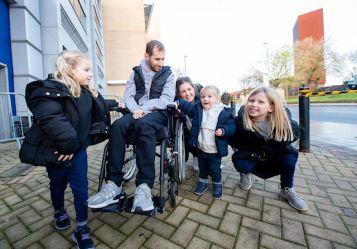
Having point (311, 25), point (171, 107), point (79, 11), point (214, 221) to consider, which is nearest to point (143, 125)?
point (171, 107)

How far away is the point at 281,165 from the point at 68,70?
2280mm

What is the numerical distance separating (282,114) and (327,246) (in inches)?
47.9

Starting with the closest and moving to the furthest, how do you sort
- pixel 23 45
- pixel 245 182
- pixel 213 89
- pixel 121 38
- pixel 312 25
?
1. pixel 213 89
2. pixel 245 182
3. pixel 23 45
4. pixel 121 38
5. pixel 312 25

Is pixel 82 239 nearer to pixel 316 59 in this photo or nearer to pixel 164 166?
pixel 164 166

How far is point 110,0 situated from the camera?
94.8 feet

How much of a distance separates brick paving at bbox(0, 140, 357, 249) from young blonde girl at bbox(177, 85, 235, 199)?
9.3 inches

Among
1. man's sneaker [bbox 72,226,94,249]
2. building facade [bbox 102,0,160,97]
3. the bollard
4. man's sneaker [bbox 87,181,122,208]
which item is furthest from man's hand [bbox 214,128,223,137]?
building facade [bbox 102,0,160,97]

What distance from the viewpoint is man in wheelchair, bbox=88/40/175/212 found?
68.4 inches

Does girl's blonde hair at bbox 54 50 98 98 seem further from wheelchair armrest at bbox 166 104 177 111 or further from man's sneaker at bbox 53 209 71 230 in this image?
man's sneaker at bbox 53 209 71 230

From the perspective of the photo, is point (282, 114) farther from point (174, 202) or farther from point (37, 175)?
point (37, 175)

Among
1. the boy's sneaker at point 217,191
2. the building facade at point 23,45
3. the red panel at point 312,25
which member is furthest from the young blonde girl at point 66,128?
the red panel at point 312,25

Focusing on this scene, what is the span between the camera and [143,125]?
196cm

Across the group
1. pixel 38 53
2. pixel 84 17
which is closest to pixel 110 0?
pixel 84 17

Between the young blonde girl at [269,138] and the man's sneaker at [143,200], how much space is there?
3.94 ft
